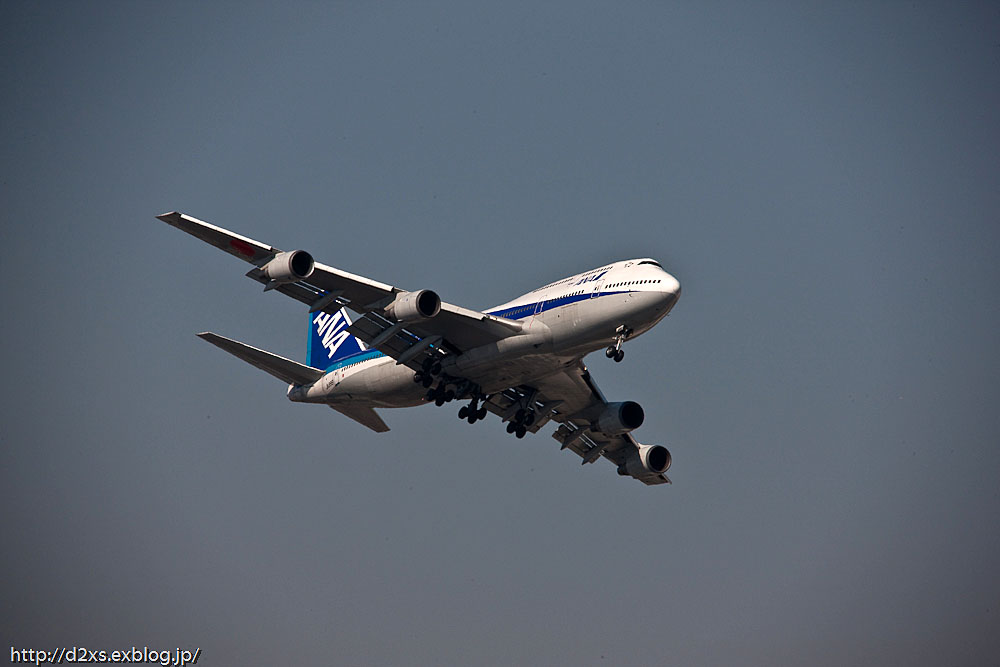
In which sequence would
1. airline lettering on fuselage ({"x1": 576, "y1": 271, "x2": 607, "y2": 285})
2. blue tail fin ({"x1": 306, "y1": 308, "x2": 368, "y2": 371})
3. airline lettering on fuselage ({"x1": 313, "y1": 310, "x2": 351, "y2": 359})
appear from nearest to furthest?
airline lettering on fuselage ({"x1": 576, "y1": 271, "x2": 607, "y2": 285}), blue tail fin ({"x1": 306, "y1": 308, "x2": 368, "y2": 371}), airline lettering on fuselage ({"x1": 313, "y1": 310, "x2": 351, "y2": 359})

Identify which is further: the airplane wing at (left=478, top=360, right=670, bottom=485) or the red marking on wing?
the airplane wing at (left=478, top=360, right=670, bottom=485)

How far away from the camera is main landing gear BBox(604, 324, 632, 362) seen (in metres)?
35.6

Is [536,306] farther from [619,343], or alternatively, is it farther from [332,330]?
[332,330]

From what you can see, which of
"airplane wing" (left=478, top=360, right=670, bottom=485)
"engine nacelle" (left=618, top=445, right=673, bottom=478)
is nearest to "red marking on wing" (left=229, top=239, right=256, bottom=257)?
"airplane wing" (left=478, top=360, right=670, bottom=485)

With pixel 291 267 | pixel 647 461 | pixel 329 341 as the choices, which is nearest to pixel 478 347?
pixel 291 267

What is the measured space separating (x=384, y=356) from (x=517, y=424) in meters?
6.51

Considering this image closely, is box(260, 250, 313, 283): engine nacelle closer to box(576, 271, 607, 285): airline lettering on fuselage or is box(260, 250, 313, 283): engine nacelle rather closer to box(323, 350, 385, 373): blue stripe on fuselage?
box(323, 350, 385, 373): blue stripe on fuselage

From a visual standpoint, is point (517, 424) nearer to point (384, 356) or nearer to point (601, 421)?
point (601, 421)

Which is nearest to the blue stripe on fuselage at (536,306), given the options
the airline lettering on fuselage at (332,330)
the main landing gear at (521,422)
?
the airline lettering on fuselage at (332,330)

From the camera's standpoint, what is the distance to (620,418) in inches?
1731

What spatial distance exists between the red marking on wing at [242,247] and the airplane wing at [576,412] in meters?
12.3

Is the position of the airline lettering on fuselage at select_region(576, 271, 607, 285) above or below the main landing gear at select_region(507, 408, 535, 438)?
above

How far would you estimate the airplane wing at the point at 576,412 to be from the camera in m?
43.3

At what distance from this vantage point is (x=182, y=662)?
39625 mm
